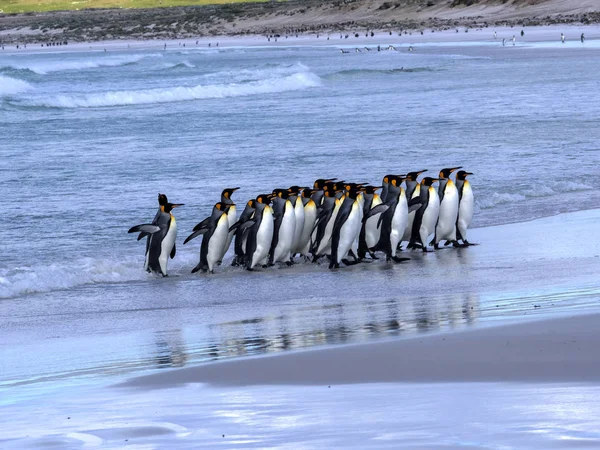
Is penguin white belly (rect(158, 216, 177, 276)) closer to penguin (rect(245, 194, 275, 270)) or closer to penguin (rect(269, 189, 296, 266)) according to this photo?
penguin (rect(245, 194, 275, 270))

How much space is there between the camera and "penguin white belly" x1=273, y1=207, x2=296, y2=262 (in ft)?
28.0

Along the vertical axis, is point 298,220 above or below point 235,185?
above

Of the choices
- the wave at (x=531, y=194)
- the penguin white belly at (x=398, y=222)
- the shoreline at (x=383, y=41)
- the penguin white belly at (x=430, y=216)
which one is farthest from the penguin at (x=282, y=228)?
the shoreline at (x=383, y=41)

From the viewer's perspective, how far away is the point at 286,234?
8547 millimetres

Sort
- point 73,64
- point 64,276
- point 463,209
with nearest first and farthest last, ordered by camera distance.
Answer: point 64,276
point 463,209
point 73,64

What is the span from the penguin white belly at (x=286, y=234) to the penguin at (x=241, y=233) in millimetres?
260

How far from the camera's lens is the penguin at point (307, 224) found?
346 inches

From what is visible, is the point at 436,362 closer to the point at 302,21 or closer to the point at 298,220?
the point at 298,220

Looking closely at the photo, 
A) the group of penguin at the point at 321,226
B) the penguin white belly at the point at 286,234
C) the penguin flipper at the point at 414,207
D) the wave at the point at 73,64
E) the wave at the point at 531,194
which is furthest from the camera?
the wave at the point at 73,64

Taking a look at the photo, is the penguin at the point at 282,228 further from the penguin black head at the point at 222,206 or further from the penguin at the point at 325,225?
the penguin black head at the point at 222,206


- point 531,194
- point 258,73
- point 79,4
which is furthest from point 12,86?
point 79,4

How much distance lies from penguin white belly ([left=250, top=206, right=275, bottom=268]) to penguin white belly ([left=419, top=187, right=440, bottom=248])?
4.04ft

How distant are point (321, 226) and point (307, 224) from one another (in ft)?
0.60

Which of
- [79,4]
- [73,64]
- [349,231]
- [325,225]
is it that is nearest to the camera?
[349,231]
